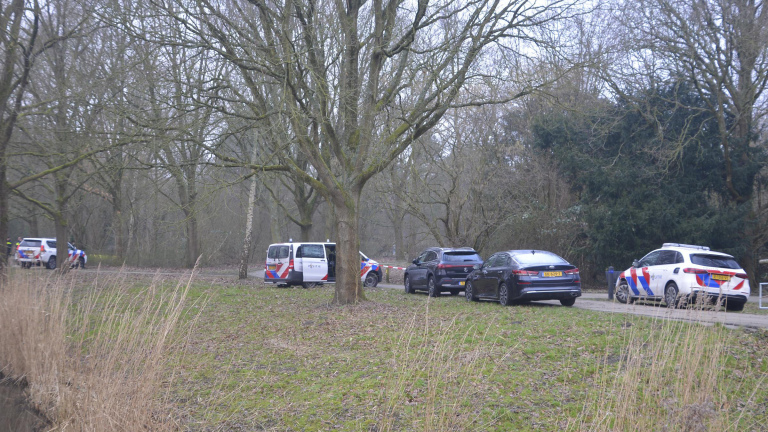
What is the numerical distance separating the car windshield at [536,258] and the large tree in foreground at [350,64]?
4.09m

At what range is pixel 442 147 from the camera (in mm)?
27812

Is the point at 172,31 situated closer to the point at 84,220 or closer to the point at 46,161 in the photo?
the point at 46,161

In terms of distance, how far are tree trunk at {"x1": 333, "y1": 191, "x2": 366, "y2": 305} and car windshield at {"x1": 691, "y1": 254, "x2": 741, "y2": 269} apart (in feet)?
27.3

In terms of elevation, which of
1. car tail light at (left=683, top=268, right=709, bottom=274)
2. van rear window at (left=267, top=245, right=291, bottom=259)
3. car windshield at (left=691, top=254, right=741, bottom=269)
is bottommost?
car tail light at (left=683, top=268, right=709, bottom=274)

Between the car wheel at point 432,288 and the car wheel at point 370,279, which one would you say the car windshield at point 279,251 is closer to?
the car wheel at point 370,279

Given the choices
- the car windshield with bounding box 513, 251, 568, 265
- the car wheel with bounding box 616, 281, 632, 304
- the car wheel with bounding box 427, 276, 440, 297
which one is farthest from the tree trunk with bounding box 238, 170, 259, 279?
the car wheel with bounding box 616, 281, 632, 304

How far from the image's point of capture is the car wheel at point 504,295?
51.3 feet

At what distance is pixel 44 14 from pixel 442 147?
16.4m

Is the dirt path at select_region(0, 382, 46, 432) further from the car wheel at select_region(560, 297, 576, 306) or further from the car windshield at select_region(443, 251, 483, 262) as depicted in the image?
the car windshield at select_region(443, 251, 483, 262)

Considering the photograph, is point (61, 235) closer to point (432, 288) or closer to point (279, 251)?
point (279, 251)

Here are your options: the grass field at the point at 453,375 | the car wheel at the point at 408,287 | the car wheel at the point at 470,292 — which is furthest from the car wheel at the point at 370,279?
the grass field at the point at 453,375

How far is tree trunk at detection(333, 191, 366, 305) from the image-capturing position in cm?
1542

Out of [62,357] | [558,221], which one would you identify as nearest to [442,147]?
[558,221]

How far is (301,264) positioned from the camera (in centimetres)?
Result: 2341
